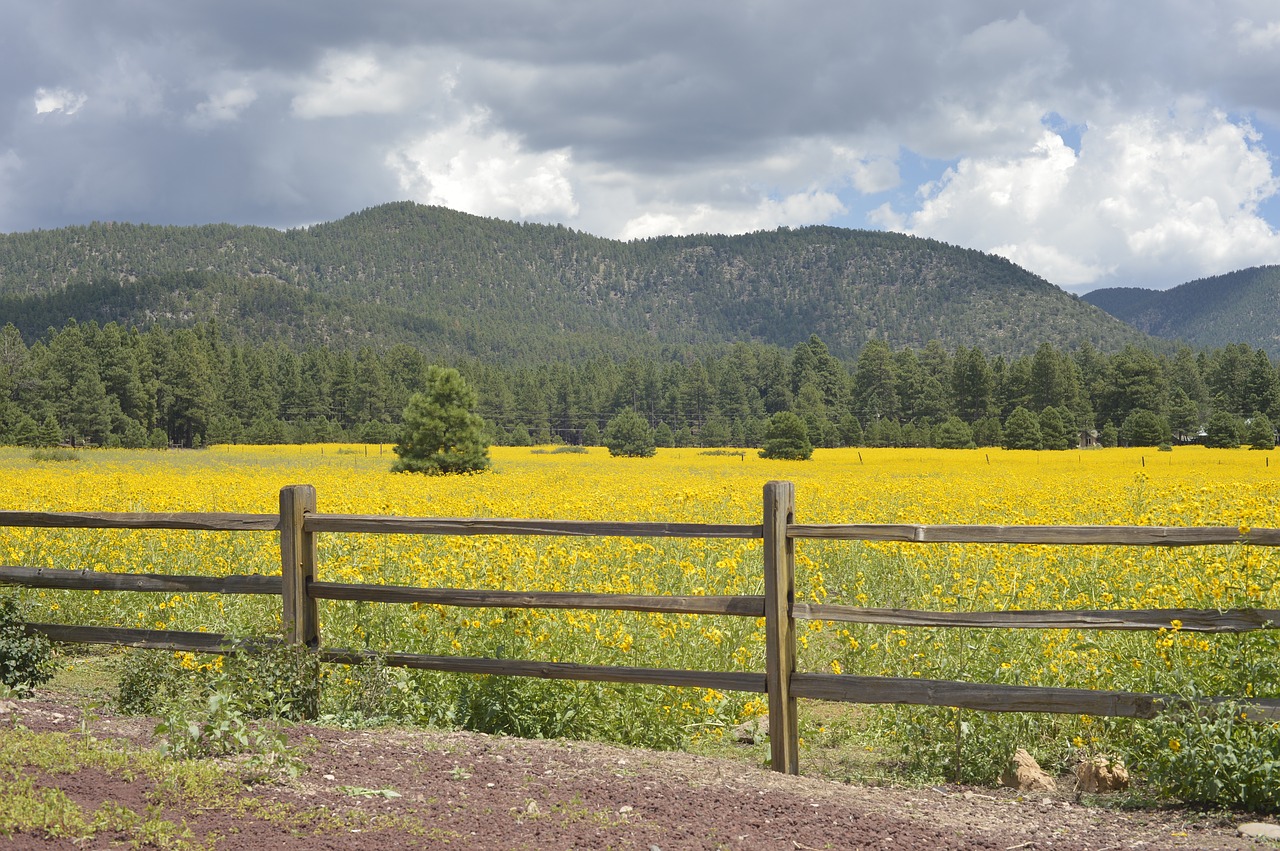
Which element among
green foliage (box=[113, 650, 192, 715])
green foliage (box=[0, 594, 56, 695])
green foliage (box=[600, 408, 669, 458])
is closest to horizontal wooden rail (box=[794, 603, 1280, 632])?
green foliage (box=[113, 650, 192, 715])

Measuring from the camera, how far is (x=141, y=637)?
282 inches

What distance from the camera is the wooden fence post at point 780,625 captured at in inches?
233

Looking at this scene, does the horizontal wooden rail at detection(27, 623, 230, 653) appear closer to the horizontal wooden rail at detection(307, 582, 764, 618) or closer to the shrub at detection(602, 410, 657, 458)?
the horizontal wooden rail at detection(307, 582, 764, 618)

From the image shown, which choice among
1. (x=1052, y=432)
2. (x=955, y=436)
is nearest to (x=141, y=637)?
(x=1052, y=432)

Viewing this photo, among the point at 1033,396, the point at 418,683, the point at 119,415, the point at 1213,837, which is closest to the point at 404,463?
the point at 418,683

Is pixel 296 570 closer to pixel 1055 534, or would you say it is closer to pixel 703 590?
pixel 703 590

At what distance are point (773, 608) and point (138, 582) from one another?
442 centimetres

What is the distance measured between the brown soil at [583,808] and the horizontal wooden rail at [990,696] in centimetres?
50

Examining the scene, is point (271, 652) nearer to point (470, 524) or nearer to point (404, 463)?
point (470, 524)

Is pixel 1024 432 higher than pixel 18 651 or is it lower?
higher

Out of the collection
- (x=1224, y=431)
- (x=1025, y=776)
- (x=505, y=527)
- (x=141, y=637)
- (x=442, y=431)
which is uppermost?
(x=442, y=431)

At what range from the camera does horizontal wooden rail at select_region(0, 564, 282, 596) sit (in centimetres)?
686

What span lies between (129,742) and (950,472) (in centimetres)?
3260

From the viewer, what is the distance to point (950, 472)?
35312 millimetres
